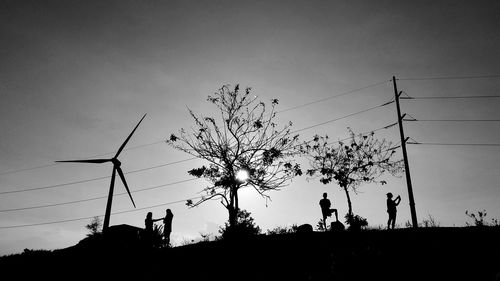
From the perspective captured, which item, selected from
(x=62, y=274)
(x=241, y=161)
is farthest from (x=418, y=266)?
(x=241, y=161)

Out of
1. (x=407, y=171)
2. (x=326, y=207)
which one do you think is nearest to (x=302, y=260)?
(x=326, y=207)

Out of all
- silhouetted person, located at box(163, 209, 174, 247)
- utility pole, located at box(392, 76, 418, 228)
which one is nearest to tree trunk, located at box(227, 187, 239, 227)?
silhouetted person, located at box(163, 209, 174, 247)

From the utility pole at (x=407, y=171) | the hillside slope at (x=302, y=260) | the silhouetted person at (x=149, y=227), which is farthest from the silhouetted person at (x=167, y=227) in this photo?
the utility pole at (x=407, y=171)

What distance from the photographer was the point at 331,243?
45.9 ft

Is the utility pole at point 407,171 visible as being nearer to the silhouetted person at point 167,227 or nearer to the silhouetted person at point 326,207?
the silhouetted person at point 326,207

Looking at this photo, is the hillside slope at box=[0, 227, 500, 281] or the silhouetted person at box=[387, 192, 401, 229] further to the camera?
the silhouetted person at box=[387, 192, 401, 229]

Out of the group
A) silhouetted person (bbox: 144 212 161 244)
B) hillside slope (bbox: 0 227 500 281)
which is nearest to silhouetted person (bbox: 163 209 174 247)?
silhouetted person (bbox: 144 212 161 244)

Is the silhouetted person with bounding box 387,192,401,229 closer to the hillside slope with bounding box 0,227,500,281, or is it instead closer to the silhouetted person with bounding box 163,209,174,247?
the hillside slope with bounding box 0,227,500,281

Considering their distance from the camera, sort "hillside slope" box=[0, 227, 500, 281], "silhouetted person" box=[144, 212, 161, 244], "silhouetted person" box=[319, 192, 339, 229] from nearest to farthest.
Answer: "hillside slope" box=[0, 227, 500, 281] < "silhouetted person" box=[144, 212, 161, 244] < "silhouetted person" box=[319, 192, 339, 229]

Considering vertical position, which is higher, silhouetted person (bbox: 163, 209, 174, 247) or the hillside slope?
silhouetted person (bbox: 163, 209, 174, 247)

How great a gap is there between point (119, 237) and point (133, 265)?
4.12 metres

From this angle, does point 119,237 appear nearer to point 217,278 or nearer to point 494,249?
point 217,278

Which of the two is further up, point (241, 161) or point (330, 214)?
point (241, 161)

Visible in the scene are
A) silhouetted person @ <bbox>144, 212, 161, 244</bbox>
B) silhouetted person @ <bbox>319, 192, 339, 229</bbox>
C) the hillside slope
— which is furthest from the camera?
silhouetted person @ <bbox>319, 192, 339, 229</bbox>
